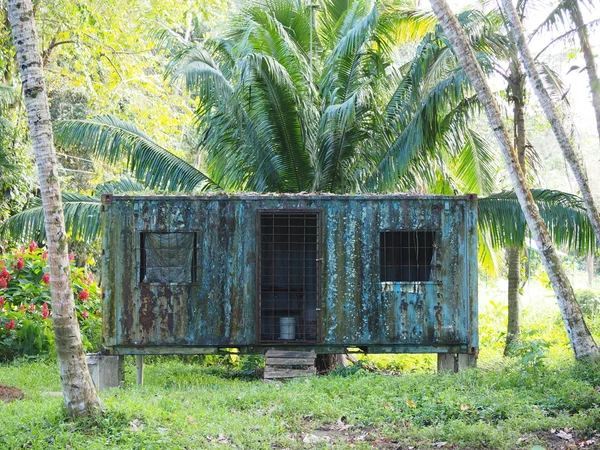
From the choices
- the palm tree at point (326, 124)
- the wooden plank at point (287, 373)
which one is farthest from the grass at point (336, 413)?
the palm tree at point (326, 124)

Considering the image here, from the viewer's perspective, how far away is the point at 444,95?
40.7 feet

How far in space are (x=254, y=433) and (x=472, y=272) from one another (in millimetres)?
4911

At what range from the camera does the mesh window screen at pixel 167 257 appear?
10.9 meters

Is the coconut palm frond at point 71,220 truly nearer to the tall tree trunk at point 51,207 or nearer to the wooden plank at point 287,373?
the wooden plank at point 287,373

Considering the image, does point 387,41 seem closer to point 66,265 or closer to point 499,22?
point 499,22

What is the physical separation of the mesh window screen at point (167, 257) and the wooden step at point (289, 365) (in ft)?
5.53

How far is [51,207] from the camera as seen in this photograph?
6.96m

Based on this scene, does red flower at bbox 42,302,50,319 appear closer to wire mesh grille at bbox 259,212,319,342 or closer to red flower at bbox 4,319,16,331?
red flower at bbox 4,319,16,331

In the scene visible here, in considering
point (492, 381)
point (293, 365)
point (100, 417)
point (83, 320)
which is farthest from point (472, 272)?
point (83, 320)

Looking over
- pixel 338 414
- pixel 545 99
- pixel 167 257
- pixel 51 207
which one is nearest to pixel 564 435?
pixel 338 414

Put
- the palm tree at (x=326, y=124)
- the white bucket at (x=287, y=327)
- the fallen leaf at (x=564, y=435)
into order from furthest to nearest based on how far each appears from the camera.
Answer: the palm tree at (x=326, y=124), the white bucket at (x=287, y=327), the fallen leaf at (x=564, y=435)

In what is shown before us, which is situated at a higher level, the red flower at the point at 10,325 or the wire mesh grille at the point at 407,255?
the wire mesh grille at the point at 407,255

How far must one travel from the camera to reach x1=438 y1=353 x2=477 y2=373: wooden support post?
11070mm

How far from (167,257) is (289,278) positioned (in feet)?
6.50
